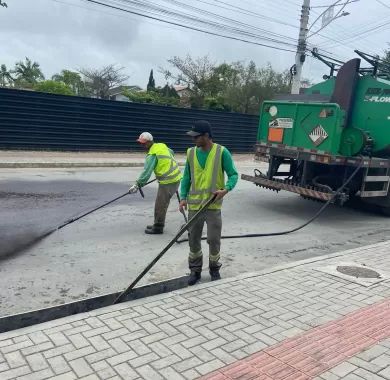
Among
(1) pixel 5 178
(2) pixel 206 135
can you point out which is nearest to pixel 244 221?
(2) pixel 206 135

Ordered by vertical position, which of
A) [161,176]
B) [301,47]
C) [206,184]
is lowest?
[161,176]

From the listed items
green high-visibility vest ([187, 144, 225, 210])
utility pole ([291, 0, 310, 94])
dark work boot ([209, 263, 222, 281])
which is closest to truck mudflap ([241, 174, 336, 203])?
dark work boot ([209, 263, 222, 281])

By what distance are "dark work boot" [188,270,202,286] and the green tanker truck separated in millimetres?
4121

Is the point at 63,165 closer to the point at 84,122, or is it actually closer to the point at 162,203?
the point at 84,122

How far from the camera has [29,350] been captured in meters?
3.18

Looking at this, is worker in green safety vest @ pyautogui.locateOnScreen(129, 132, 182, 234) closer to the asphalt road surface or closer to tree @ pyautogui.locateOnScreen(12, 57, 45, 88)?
the asphalt road surface

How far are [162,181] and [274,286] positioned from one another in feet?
8.90

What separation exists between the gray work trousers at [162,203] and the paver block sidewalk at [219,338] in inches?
90.9

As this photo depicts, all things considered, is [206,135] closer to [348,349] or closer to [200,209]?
[200,209]

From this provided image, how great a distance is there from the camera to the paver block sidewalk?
10.1ft

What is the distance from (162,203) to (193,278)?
2.14 m

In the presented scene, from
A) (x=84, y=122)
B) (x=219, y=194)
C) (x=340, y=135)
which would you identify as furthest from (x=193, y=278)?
(x=84, y=122)

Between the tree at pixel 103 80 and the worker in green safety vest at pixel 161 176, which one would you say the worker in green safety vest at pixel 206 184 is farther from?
the tree at pixel 103 80

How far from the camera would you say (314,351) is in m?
3.41
